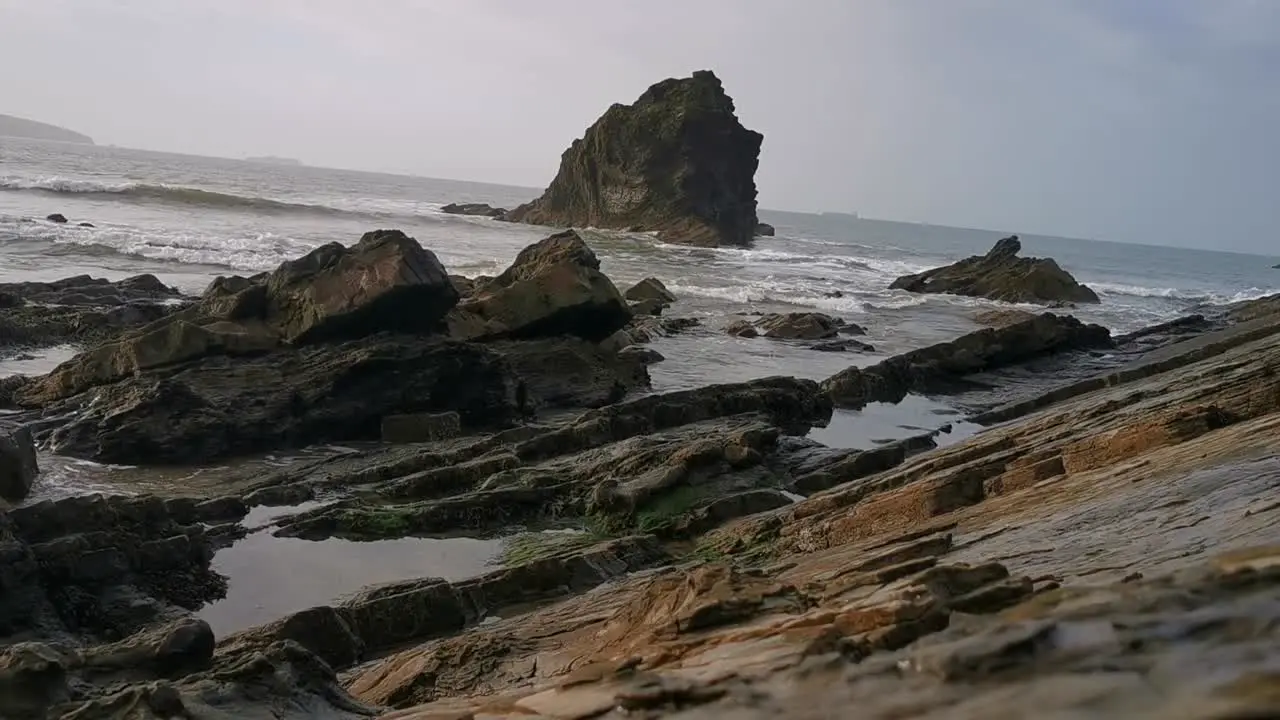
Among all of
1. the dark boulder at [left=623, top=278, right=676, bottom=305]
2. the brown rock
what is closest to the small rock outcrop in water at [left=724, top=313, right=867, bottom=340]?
the dark boulder at [left=623, top=278, right=676, bottom=305]

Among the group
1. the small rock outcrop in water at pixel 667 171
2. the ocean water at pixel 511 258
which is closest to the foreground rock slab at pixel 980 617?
the ocean water at pixel 511 258

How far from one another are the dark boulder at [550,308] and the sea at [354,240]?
1856 mm

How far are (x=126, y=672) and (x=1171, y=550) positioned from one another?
5.85 m

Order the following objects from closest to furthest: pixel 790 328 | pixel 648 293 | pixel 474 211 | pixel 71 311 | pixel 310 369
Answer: pixel 310 369, pixel 71 311, pixel 790 328, pixel 648 293, pixel 474 211

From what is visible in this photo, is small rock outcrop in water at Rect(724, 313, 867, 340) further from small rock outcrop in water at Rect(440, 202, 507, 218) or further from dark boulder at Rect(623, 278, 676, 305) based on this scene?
small rock outcrop in water at Rect(440, 202, 507, 218)

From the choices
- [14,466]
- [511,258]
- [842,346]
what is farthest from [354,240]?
[14,466]

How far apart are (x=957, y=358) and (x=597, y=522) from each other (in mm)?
12051

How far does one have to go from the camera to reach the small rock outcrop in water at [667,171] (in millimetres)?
79250

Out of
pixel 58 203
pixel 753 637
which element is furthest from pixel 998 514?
pixel 58 203

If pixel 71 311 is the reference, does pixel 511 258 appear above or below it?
above

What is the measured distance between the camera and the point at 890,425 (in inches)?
605

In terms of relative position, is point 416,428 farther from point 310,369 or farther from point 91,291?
point 91,291

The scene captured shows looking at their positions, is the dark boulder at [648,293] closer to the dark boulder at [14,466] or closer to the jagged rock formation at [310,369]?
the jagged rock formation at [310,369]

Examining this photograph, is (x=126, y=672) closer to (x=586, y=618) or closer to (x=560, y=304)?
(x=586, y=618)
